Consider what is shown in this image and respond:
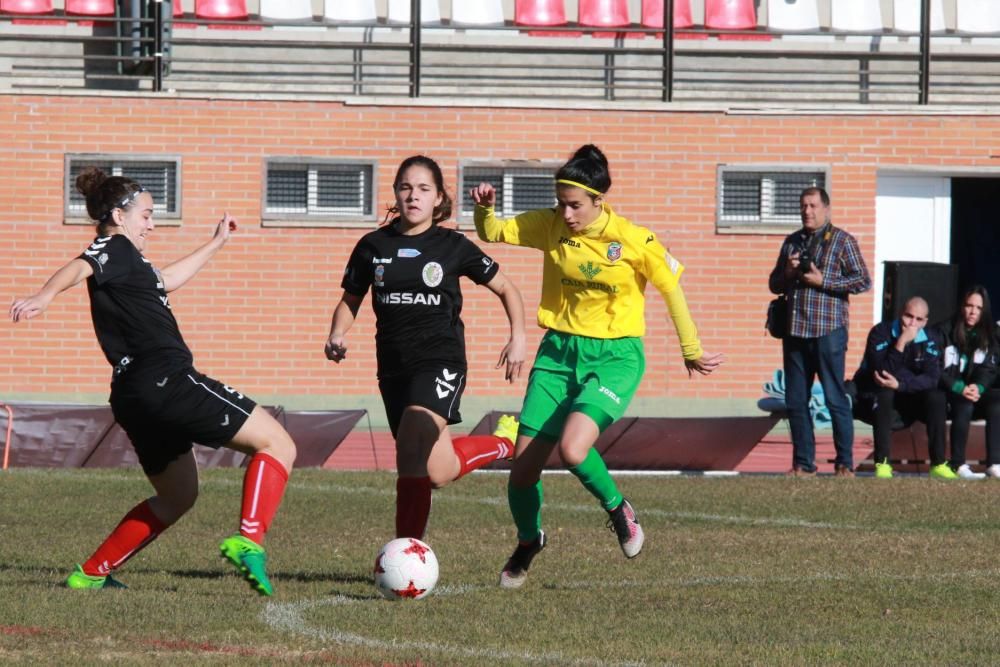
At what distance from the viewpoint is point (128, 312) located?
7.16 metres

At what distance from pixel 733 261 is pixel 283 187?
5343 millimetres

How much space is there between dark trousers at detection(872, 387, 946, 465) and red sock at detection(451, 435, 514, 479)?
6162mm

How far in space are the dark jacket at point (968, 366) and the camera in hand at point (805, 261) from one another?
1.71 metres

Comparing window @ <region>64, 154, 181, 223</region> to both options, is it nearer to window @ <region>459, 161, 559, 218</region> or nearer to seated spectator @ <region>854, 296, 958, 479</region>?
window @ <region>459, 161, 559, 218</region>

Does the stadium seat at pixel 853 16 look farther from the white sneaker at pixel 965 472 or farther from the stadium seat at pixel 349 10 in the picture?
the white sneaker at pixel 965 472

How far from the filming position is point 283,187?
1994cm

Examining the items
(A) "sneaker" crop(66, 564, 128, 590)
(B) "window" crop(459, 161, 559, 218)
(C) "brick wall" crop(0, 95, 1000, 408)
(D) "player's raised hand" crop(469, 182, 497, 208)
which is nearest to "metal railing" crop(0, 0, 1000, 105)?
(C) "brick wall" crop(0, 95, 1000, 408)

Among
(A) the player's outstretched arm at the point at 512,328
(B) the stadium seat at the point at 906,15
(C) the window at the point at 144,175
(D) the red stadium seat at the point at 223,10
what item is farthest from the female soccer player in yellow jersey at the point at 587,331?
(B) the stadium seat at the point at 906,15

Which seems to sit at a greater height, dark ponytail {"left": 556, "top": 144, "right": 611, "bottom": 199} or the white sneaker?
dark ponytail {"left": 556, "top": 144, "right": 611, "bottom": 199}

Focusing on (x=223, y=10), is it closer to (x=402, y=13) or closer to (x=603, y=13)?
(x=402, y=13)

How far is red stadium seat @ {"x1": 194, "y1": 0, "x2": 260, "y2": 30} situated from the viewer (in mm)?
21172

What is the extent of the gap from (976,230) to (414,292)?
18183 mm

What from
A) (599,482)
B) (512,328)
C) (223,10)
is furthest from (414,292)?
(223,10)

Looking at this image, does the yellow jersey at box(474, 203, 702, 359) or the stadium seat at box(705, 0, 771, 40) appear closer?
the yellow jersey at box(474, 203, 702, 359)
